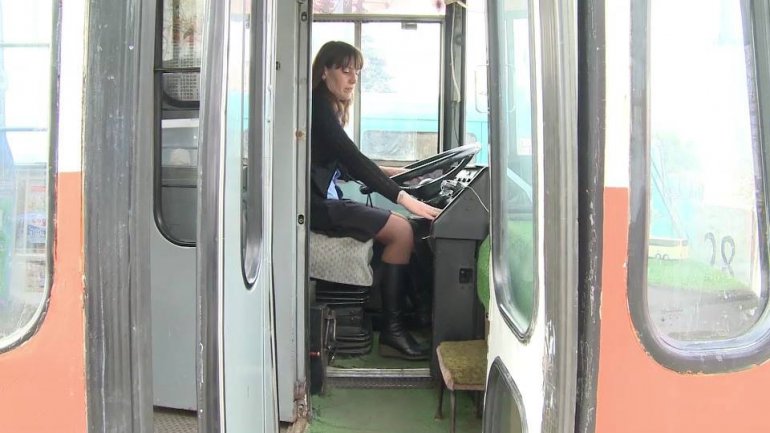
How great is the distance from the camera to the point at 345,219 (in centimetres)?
301

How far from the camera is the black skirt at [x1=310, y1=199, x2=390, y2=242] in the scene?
9.82 feet

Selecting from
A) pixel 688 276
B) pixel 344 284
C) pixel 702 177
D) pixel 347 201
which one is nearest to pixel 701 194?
pixel 702 177

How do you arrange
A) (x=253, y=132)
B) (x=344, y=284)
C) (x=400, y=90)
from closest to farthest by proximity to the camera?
(x=253, y=132) < (x=344, y=284) < (x=400, y=90)

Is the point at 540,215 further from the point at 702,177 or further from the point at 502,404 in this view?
the point at 502,404

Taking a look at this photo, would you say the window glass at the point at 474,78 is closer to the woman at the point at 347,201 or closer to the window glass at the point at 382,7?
the window glass at the point at 382,7

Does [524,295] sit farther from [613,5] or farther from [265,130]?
[265,130]

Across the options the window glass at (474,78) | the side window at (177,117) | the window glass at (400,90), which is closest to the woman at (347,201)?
the side window at (177,117)

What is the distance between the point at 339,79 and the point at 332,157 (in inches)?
15.4

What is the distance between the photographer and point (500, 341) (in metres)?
1.50

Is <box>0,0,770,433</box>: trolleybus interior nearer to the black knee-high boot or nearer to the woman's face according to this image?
the woman's face

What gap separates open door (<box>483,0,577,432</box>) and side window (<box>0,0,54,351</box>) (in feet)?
3.11

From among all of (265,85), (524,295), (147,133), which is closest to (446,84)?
(265,85)

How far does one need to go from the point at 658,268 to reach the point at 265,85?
1066 mm

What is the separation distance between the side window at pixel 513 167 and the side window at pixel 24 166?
97cm
